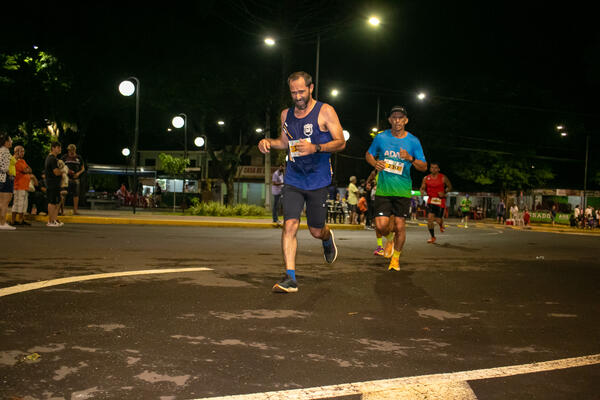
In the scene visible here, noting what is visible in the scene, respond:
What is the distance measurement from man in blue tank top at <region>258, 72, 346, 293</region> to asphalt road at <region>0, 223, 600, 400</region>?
0.73 m

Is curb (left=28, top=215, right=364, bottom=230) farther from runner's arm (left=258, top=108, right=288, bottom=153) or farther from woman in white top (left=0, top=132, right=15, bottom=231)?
runner's arm (left=258, top=108, right=288, bottom=153)

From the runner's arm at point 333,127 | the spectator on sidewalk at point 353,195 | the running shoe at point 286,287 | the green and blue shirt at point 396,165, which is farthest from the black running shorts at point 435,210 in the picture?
the running shoe at point 286,287

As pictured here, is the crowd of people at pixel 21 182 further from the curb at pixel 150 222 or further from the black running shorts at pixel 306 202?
the black running shorts at pixel 306 202

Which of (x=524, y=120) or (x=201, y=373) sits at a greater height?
(x=524, y=120)

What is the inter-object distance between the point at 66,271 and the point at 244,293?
215 centimetres

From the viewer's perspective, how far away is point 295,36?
86.2ft

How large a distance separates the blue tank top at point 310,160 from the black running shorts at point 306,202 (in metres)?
0.06

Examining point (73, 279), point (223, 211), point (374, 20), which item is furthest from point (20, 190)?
point (374, 20)

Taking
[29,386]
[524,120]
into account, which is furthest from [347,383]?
[524,120]

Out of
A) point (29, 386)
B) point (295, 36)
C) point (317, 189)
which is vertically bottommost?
point (29, 386)

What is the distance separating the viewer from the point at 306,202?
5887 millimetres

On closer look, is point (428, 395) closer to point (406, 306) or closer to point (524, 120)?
point (406, 306)

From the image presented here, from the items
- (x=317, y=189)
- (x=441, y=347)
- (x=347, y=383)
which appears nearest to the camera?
(x=347, y=383)

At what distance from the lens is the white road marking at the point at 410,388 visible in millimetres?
2529
